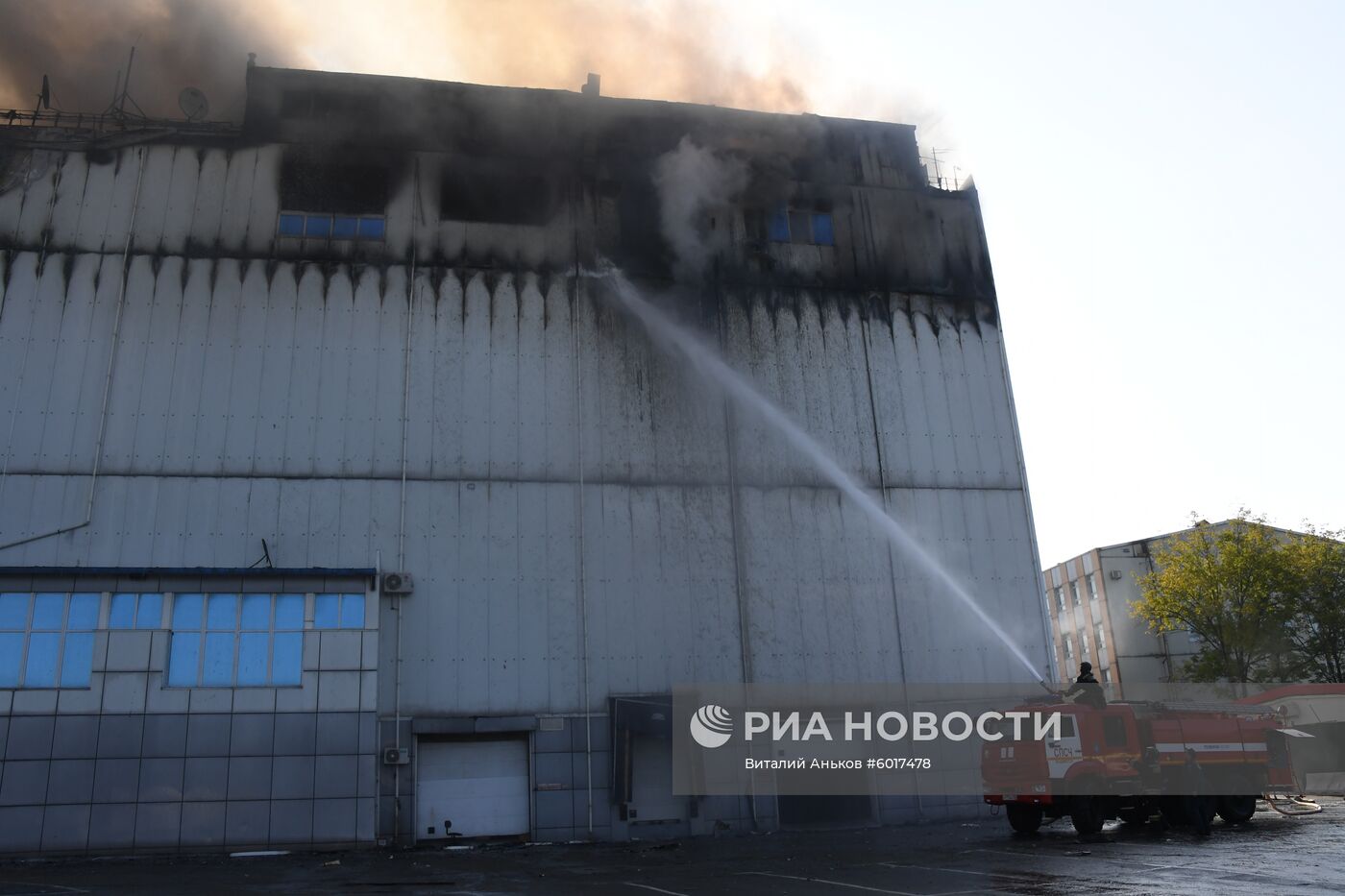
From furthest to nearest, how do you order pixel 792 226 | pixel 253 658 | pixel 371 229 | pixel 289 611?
pixel 792 226
pixel 371 229
pixel 289 611
pixel 253 658

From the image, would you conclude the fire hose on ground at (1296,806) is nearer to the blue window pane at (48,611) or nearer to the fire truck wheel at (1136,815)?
the fire truck wheel at (1136,815)

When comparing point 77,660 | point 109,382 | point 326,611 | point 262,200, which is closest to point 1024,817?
point 326,611

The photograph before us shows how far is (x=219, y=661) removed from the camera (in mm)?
18578

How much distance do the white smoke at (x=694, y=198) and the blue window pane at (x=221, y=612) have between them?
40.7ft

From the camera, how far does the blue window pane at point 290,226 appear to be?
2211cm

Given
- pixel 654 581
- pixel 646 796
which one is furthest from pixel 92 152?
pixel 646 796

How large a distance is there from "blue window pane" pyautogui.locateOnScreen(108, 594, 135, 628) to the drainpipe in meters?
1.93

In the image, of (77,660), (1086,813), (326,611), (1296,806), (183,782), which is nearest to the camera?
(1086,813)

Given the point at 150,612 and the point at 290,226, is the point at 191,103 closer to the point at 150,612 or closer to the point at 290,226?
the point at 290,226

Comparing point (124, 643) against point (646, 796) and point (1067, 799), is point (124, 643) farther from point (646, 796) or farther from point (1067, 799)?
point (1067, 799)

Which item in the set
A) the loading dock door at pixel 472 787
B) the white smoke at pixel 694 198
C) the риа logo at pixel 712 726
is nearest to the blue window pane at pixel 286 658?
the loading dock door at pixel 472 787

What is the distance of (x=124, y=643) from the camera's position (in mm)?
18250

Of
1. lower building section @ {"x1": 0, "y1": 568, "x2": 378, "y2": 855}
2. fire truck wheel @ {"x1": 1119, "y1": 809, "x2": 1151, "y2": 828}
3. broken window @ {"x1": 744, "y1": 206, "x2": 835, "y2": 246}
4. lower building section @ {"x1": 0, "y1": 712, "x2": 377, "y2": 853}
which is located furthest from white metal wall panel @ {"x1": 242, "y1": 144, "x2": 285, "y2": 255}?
fire truck wheel @ {"x1": 1119, "y1": 809, "x2": 1151, "y2": 828}

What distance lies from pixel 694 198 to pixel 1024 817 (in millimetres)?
15861
